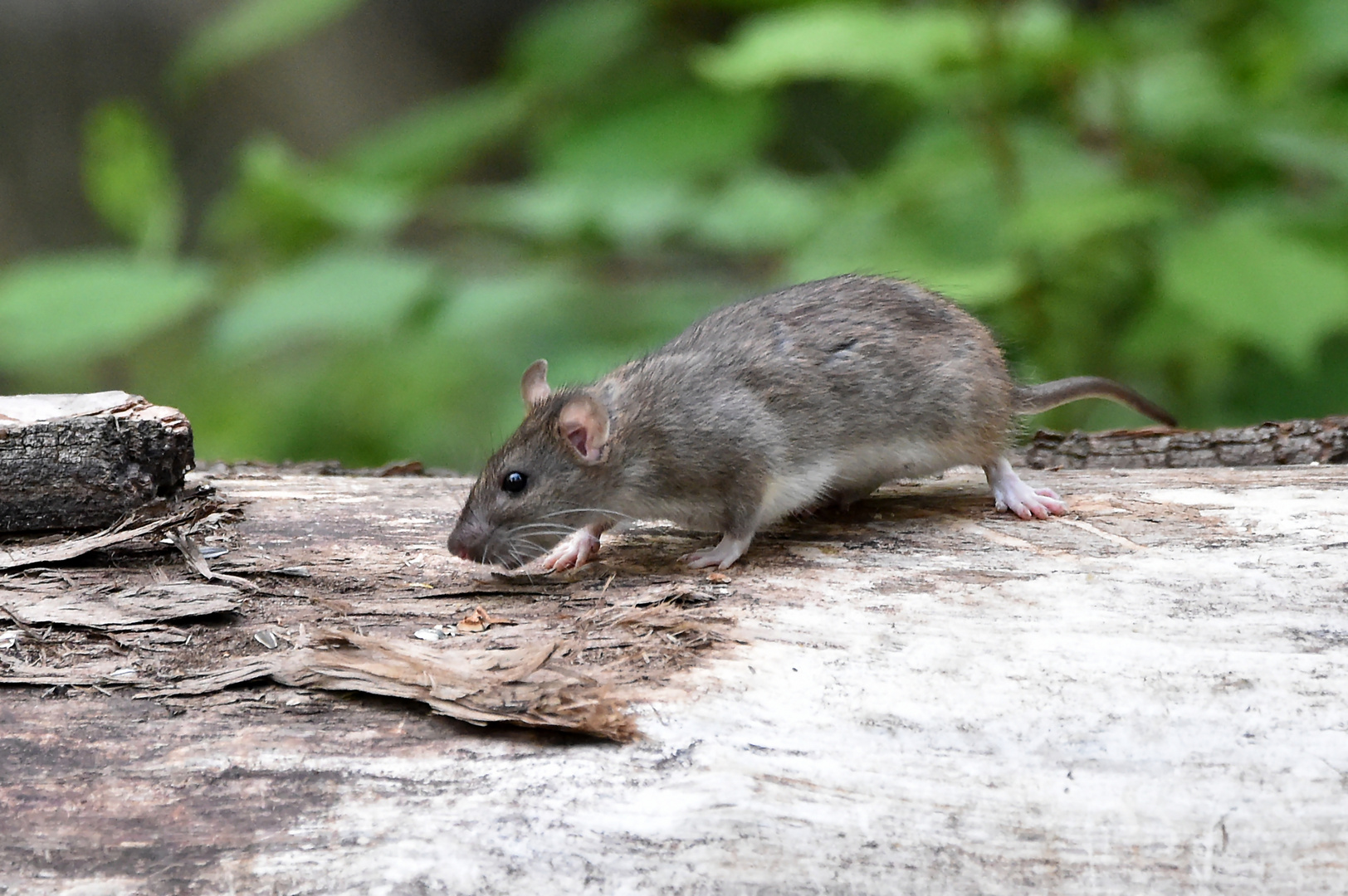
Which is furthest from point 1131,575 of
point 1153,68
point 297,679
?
point 1153,68

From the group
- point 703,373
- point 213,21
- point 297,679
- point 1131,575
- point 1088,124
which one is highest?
point 213,21

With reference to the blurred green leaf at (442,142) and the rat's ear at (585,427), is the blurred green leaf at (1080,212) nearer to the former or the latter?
the rat's ear at (585,427)

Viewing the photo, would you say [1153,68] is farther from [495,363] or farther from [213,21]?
[213,21]

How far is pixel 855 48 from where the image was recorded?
5645 millimetres

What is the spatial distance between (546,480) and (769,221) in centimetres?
289

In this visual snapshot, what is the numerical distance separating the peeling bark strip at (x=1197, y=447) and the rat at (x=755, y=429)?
0.69 m

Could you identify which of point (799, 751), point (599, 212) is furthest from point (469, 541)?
point (599, 212)

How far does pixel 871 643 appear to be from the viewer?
2.92 metres

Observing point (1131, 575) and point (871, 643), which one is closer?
point (871, 643)

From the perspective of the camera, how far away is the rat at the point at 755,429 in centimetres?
387

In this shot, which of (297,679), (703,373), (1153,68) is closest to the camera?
(297,679)

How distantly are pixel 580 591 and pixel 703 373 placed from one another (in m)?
0.94

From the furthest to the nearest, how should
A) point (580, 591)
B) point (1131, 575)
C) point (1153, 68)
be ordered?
1. point (1153, 68)
2. point (580, 591)
3. point (1131, 575)

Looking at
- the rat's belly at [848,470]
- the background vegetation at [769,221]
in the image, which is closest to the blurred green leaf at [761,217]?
the background vegetation at [769,221]
